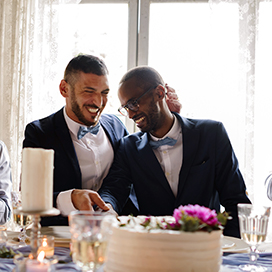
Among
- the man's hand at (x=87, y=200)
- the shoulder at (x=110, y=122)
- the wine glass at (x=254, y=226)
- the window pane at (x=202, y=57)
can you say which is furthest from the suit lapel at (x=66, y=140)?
the window pane at (x=202, y=57)

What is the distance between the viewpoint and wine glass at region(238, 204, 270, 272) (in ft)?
3.30

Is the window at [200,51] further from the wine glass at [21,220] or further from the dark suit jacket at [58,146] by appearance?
the wine glass at [21,220]

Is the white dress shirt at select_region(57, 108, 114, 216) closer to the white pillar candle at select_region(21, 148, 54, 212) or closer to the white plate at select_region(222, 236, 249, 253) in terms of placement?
the white plate at select_region(222, 236, 249, 253)

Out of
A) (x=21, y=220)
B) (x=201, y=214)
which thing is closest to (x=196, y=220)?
(x=201, y=214)

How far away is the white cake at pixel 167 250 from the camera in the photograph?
33.0 inches

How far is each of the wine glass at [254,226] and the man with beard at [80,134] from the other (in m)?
1.18

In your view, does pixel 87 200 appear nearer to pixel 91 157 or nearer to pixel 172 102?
pixel 91 157

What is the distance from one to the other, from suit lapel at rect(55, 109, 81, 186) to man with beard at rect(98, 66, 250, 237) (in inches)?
7.7

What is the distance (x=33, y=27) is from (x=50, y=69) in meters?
0.42

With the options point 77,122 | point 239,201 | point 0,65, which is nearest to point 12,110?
point 0,65

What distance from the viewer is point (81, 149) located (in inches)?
86.8

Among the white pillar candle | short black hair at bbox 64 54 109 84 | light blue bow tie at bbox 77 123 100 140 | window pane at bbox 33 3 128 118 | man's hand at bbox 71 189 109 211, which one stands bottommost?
man's hand at bbox 71 189 109 211

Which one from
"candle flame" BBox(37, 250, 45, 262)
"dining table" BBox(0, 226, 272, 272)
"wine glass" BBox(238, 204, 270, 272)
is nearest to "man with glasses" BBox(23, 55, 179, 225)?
"dining table" BBox(0, 226, 272, 272)

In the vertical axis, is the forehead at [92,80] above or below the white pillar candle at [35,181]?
above
